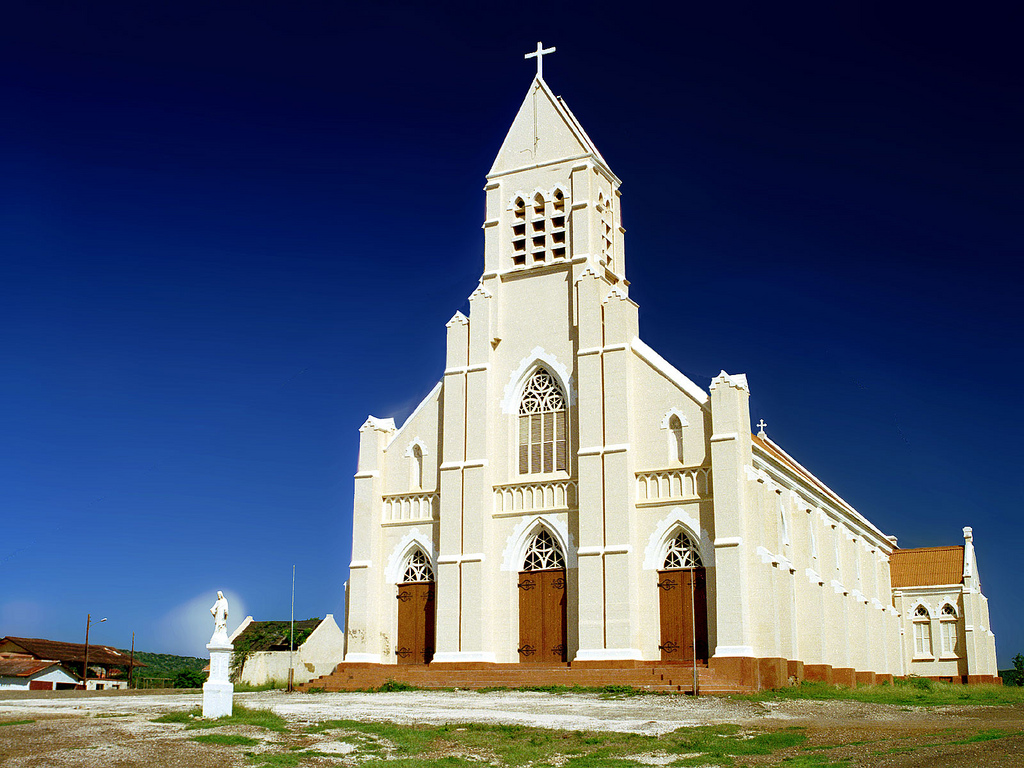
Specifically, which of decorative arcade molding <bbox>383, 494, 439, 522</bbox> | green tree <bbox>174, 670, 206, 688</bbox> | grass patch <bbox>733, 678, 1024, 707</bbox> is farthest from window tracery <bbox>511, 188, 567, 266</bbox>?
green tree <bbox>174, 670, 206, 688</bbox>

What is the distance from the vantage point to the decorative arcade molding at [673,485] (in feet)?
105

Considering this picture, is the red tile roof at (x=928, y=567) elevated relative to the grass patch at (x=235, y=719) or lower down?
elevated

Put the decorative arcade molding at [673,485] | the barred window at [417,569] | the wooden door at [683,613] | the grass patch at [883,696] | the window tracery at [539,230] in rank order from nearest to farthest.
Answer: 1. the grass patch at [883,696]
2. the wooden door at [683,613]
3. the decorative arcade molding at [673,485]
4. the barred window at [417,569]
5. the window tracery at [539,230]

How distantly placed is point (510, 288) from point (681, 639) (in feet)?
46.7

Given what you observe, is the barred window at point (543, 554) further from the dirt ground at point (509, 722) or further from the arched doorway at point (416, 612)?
the dirt ground at point (509, 722)

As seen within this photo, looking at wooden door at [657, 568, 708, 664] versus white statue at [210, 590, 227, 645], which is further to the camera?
wooden door at [657, 568, 708, 664]

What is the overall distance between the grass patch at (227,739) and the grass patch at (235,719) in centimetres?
115

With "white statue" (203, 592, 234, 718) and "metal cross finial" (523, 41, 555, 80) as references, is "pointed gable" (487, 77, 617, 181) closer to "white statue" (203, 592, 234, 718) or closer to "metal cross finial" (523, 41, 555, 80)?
"metal cross finial" (523, 41, 555, 80)

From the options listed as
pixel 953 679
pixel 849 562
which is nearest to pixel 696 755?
pixel 849 562

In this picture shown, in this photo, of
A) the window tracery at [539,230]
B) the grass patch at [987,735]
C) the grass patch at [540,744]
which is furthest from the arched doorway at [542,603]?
the grass patch at [987,735]

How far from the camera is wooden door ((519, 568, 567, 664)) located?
110ft

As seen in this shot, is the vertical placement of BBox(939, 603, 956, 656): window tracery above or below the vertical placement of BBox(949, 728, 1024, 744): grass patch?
above

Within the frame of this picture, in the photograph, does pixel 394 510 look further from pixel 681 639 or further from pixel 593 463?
pixel 681 639

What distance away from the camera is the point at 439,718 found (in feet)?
66.8
